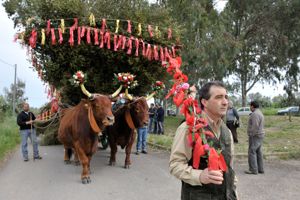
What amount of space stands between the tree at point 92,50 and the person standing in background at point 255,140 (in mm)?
2823

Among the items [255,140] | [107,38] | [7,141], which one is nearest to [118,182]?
[107,38]

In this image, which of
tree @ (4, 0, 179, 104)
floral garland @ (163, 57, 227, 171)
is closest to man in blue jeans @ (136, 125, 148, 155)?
tree @ (4, 0, 179, 104)

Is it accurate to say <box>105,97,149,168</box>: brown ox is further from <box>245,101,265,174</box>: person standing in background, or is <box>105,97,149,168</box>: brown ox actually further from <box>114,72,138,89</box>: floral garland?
<box>245,101,265,174</box>: person standing in background

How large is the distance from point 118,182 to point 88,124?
155 centimetres

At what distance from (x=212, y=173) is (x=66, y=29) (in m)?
7.30

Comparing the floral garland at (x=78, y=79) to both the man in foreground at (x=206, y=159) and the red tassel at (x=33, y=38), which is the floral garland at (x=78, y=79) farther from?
the man in foreground at (x=206, y=159)

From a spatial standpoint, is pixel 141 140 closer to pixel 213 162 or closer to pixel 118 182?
pixel 118 182

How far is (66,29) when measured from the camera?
30.6 ft

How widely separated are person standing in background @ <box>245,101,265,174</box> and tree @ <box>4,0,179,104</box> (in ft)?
9.26

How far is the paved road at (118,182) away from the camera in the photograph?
7.52 m

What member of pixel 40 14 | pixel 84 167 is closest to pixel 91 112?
pixel 84 167

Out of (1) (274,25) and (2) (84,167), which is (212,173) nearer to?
(2) (84,167)

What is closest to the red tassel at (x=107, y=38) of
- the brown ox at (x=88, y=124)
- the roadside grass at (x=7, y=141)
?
the brown ox at (x=88, y=124)

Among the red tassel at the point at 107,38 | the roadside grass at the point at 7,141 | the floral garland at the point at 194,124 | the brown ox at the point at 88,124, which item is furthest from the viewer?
the roadside grass at the point at 7,141
